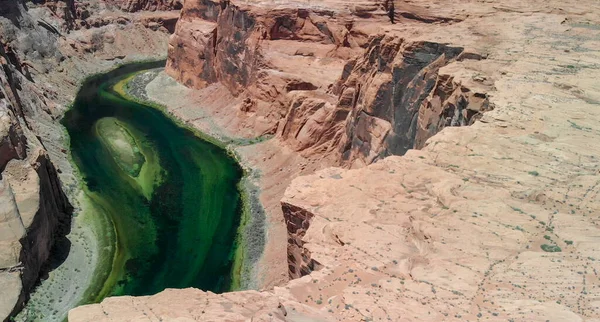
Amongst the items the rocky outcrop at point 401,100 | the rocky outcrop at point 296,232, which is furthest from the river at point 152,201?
the rocky outcrop at point 401,100

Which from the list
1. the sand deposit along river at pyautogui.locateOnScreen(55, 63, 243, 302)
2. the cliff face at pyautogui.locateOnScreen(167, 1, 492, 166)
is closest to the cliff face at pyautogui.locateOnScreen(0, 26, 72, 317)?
the sand deposit along river at pyautogui.locateOnScreen(55, 63, 243, 302)

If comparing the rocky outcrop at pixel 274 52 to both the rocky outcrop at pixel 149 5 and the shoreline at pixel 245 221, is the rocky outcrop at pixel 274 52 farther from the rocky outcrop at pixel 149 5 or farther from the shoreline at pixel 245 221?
the rocky outcrop at pixel 149 5

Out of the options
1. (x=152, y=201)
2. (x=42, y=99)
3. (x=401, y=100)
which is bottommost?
(x=152, y=201)

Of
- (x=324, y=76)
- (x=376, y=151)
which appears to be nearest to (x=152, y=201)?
(x=376, y=151)

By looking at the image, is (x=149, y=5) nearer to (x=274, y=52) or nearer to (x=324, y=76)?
(x=274, y=52)

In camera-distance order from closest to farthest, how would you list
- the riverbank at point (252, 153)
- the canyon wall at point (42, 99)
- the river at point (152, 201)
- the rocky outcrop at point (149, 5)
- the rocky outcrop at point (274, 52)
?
the canyon wall at point (42, 99)
the river at point (152, 201)
the riverbank at point (252, 153)
the rocky outcrop at point (274, 52)
the rocky outcrop at point (149, 5)
